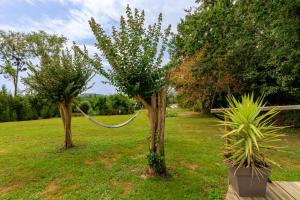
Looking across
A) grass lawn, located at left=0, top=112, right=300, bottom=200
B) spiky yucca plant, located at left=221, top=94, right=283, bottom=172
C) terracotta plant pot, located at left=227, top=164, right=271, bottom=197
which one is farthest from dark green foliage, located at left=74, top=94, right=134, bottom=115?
terracotta plant pot, located at left=227, top=164, right=271, bottom=197

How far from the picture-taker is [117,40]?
364cm

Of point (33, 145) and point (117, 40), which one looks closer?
point (117, 40)

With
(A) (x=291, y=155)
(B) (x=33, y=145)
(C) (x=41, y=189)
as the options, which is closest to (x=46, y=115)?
(B) (x=33, y=145)

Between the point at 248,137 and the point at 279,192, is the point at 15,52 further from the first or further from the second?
the point at 279,192

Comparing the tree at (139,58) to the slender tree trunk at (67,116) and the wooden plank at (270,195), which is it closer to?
the wooden plank at (270,195)

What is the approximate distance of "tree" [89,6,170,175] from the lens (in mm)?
3576

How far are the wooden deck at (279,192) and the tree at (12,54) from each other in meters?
22.9

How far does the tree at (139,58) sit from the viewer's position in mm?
3576

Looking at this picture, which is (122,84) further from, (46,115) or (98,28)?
(46,115)

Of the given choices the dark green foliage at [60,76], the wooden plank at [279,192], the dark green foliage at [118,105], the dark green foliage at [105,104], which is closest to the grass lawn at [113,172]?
the wooden plank at [279,192]

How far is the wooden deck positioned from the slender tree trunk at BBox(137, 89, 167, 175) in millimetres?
1496

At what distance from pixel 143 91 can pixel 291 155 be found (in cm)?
407

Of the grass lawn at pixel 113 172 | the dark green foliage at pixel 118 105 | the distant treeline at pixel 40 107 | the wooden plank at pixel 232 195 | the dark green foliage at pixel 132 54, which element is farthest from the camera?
the dark green foliage at pixel 118 105

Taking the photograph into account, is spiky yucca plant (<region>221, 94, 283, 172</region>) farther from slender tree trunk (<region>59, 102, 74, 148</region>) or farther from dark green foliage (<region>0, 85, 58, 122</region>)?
dark green foliage (<region>0, 85, 58, 122</region>)
